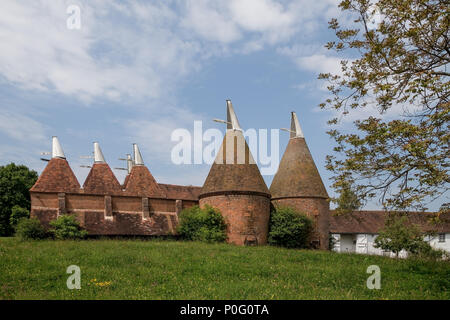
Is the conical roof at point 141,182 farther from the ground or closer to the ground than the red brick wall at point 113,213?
farther from the ground

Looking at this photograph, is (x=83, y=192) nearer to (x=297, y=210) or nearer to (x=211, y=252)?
(x=211, y=252)

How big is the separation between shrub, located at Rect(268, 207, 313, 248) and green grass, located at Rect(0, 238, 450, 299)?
748 cm

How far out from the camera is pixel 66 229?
23203mm

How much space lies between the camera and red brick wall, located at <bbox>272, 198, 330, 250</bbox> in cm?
2673

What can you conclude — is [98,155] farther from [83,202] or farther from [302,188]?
[302,188]

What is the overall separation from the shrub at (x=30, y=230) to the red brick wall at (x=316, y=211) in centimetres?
1534

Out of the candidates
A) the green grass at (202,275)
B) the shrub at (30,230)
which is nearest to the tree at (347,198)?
the green grass at (202,275)

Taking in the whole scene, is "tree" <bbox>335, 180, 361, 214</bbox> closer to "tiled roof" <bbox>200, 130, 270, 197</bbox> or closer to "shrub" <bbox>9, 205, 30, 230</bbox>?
"tiled roof" <bbox>200, 130, 270, 197</bbox>

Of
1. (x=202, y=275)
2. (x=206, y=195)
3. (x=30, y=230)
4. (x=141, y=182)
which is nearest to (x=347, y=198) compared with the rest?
(x=202, y=275)

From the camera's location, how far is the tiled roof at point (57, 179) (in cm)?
2562

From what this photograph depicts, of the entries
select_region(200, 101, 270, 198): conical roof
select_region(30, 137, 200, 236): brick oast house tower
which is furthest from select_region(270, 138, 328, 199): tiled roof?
select_region(30, 137, 200, 236): brick oast house tower

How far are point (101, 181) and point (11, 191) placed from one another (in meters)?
14.2

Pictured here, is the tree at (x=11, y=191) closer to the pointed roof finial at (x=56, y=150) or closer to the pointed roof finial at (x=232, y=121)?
the pointed roof finial at (x=56, y=150)
